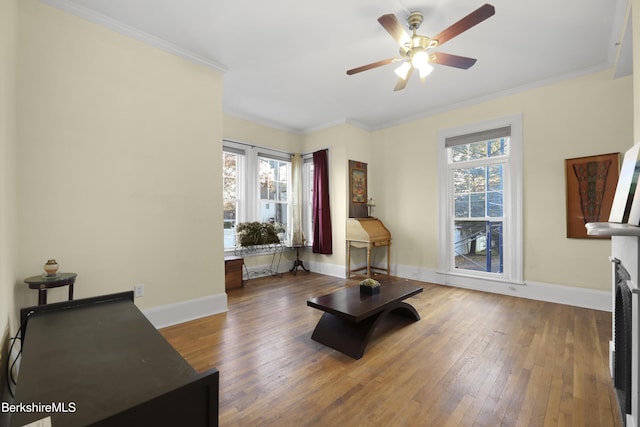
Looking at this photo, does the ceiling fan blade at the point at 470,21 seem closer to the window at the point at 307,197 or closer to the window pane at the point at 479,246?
the window pane at the point at 479,246

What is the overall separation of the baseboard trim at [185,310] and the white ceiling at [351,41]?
2574mm

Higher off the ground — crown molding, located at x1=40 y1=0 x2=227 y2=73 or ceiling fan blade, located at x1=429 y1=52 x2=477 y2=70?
crown molding, located at x1=40 y1=0 x2=227 y2=73

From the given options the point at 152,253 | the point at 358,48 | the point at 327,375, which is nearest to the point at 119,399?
the point at 327,375

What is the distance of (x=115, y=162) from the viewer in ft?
8.29

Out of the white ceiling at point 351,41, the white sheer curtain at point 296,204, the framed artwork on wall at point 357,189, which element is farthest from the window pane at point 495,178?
the white sheer curtain at point 296,204

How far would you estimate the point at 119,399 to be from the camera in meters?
0.78

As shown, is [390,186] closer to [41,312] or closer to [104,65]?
[104,65]

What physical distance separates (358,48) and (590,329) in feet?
11.7

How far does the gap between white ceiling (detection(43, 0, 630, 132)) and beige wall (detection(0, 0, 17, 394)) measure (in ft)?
2.62

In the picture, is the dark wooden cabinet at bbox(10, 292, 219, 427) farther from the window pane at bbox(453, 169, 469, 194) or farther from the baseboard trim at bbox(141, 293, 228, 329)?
the window pane at bbox(453, 169, 469, 194)

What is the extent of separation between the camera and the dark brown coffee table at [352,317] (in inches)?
88.7

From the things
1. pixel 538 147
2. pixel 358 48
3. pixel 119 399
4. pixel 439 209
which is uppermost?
pixel 358 48

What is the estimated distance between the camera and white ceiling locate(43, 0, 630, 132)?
232cm

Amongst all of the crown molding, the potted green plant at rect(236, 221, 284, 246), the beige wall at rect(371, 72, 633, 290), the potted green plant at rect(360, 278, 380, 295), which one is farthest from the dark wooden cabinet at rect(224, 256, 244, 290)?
the beige wall at rect(371, 72, 633, 290)
